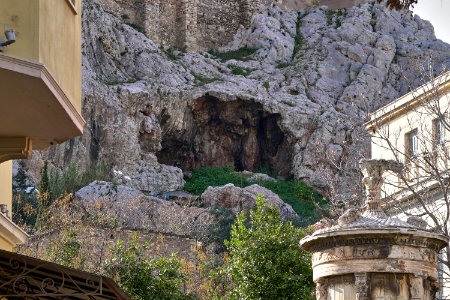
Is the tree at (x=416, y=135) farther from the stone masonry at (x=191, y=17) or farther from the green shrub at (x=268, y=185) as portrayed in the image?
the stone masonry at (x=191, y=17)

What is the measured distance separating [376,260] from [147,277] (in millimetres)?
17324

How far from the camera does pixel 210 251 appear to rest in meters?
51.7

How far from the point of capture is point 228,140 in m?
75.4

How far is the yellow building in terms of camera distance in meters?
11.9

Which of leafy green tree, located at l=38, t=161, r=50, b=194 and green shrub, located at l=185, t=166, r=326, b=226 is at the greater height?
green shrub, located at l=185, t=166, r=326, b=226

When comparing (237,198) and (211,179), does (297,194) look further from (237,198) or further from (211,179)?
(237,198)

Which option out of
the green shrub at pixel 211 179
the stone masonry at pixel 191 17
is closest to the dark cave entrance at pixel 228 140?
the green shrub at pixel 211 179

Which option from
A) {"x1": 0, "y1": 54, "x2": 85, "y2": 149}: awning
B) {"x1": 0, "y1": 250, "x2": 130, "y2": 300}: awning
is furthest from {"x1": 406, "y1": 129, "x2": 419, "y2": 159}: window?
{"x1": 0, "y1": 250, "x2": 130, "y2": 300}: awning

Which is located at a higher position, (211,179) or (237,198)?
(211,179)

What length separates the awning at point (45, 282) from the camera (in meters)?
11.9

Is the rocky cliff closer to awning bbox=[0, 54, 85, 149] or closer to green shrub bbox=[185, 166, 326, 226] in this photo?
green shrub bbox=[185, 166, 326, 226]

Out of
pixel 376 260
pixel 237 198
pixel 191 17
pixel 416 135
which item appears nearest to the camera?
pixel 376 260

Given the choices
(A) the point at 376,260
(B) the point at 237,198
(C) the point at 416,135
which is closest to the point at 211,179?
(B) the point at 237,198

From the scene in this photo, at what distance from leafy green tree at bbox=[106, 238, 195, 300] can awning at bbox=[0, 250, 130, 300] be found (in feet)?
71.7
